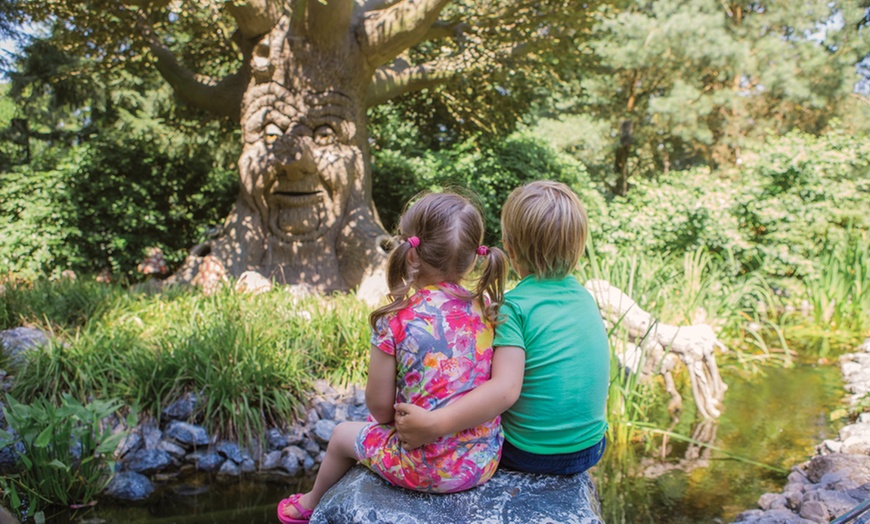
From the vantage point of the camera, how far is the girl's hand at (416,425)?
5.67 ft

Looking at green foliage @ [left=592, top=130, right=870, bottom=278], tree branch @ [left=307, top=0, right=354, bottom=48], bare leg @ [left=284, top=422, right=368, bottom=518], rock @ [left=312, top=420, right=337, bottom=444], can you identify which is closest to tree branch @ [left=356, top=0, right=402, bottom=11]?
tree branch @ [left=307, top=0, right=354, bottom=48]

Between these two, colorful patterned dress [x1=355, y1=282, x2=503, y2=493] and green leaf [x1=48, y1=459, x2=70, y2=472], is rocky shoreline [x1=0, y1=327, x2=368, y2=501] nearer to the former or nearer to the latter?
green leaf [x1=48, y1=459, x2=70, y2=472]

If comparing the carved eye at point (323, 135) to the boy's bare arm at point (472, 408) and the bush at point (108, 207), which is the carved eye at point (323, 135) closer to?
the bush at point (108, 207)

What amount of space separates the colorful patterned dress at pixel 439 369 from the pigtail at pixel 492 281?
0.10ft

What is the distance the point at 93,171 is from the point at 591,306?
22.3 feet

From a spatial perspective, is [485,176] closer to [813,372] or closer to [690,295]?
[690,295]

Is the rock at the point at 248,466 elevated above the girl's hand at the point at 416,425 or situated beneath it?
situated beneath

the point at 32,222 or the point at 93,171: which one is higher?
the point at 93,171

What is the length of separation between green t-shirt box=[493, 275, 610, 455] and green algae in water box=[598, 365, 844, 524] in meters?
1.60

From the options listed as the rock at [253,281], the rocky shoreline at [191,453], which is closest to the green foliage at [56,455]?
the rocky shoreline at [191,453]

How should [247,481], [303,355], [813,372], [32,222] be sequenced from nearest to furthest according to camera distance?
[247,481], [303,355], [813,372], [32,222]

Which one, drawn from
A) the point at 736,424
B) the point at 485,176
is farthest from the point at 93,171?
the point at 736,424

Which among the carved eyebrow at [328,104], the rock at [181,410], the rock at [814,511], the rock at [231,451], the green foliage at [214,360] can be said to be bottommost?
the rock at [231,451]

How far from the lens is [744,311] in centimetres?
706
